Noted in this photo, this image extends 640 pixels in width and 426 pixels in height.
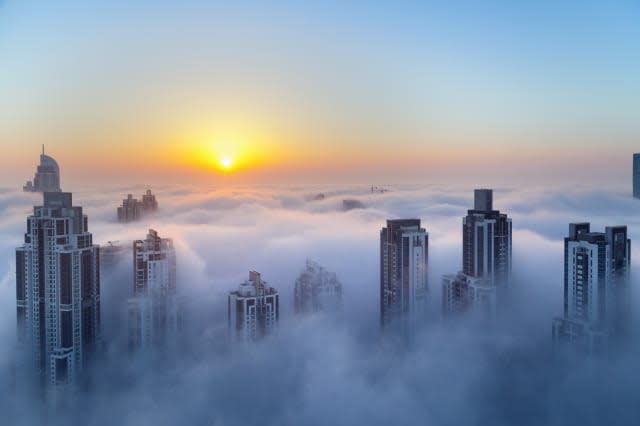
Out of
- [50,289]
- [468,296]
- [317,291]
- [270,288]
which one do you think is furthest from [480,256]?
[50,289]

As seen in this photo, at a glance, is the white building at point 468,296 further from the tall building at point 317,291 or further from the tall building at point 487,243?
the tall building at point 317,291

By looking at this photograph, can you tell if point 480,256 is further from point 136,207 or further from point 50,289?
point 50,289

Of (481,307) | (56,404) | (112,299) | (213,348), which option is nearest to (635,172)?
(481,307)

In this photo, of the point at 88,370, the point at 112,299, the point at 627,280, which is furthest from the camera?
the point at 112,299

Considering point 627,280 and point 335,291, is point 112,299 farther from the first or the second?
point 627,280

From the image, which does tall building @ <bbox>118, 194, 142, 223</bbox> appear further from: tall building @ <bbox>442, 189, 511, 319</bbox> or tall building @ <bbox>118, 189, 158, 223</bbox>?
tall building @ <bbox>442, 189, 511, 319</bbox>
